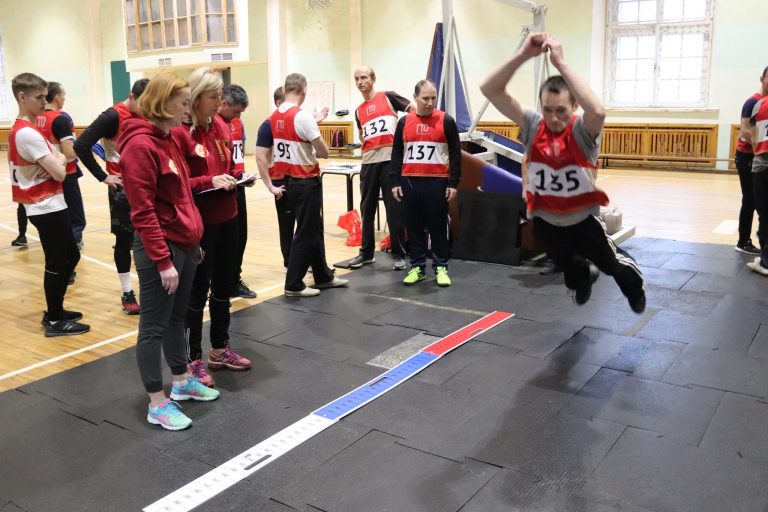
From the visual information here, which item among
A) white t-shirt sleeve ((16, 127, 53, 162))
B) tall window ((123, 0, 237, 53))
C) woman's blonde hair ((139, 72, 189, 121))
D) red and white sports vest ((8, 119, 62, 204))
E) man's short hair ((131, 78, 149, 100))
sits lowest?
red and white sports vest ((8, 119, 62, 204))

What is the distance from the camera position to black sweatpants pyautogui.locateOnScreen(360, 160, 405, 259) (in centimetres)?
546

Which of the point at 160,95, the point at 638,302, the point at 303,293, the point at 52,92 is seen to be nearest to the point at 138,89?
the point at 160,95

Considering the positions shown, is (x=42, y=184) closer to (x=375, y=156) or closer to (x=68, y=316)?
(x=68, y=316)

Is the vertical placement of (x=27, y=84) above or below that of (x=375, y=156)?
above

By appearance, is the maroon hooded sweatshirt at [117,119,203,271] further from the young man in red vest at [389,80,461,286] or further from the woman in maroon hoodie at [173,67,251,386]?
the young man in red vest at [389,80,461,286]

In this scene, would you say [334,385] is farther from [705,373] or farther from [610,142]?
[610,142]

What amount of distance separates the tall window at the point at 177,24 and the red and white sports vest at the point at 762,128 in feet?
45.1

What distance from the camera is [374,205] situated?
557 cm

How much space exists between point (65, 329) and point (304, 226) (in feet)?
5.31

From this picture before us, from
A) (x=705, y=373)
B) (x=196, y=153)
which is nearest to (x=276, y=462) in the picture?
(x=196, y=153)

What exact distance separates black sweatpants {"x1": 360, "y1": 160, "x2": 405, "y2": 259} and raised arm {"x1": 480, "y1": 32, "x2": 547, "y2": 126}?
2.49 metres

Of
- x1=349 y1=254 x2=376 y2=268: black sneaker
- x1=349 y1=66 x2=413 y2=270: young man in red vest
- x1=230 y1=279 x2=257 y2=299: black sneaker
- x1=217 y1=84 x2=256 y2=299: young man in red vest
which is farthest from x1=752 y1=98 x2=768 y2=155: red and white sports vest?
x1=230 y1=279 x2=257 y2=299: black sneaker

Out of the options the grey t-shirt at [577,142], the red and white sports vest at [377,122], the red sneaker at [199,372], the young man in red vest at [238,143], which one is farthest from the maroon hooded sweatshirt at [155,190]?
the red and white sports vest at [377,122]

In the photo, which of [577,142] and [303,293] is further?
[303,293]
